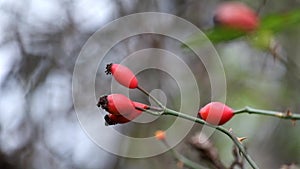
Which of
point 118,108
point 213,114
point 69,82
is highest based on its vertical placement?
point 69,82

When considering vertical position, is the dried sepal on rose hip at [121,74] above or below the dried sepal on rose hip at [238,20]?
above

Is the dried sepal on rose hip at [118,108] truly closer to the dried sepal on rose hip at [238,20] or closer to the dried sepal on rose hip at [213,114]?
the dried sepal on rose hip at [213,114]

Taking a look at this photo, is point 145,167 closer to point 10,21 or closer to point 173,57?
point 173,57

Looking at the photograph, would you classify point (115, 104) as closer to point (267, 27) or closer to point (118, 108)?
point (118, 108)

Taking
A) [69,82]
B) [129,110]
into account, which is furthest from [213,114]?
[69,82]

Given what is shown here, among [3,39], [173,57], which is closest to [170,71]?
[173,57]

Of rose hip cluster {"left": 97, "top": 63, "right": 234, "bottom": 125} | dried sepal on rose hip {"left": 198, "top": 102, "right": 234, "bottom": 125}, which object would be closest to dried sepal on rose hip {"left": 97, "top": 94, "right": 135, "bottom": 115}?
rose hip cluster {"left": 97, "top": 63, "right": 234, "bottom": 125}

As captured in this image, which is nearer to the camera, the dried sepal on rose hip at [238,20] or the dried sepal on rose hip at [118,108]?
the dried sepal on rose hip at [238,20]

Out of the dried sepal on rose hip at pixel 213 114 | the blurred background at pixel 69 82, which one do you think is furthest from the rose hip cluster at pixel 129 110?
the blurred background at pixel 69 82
